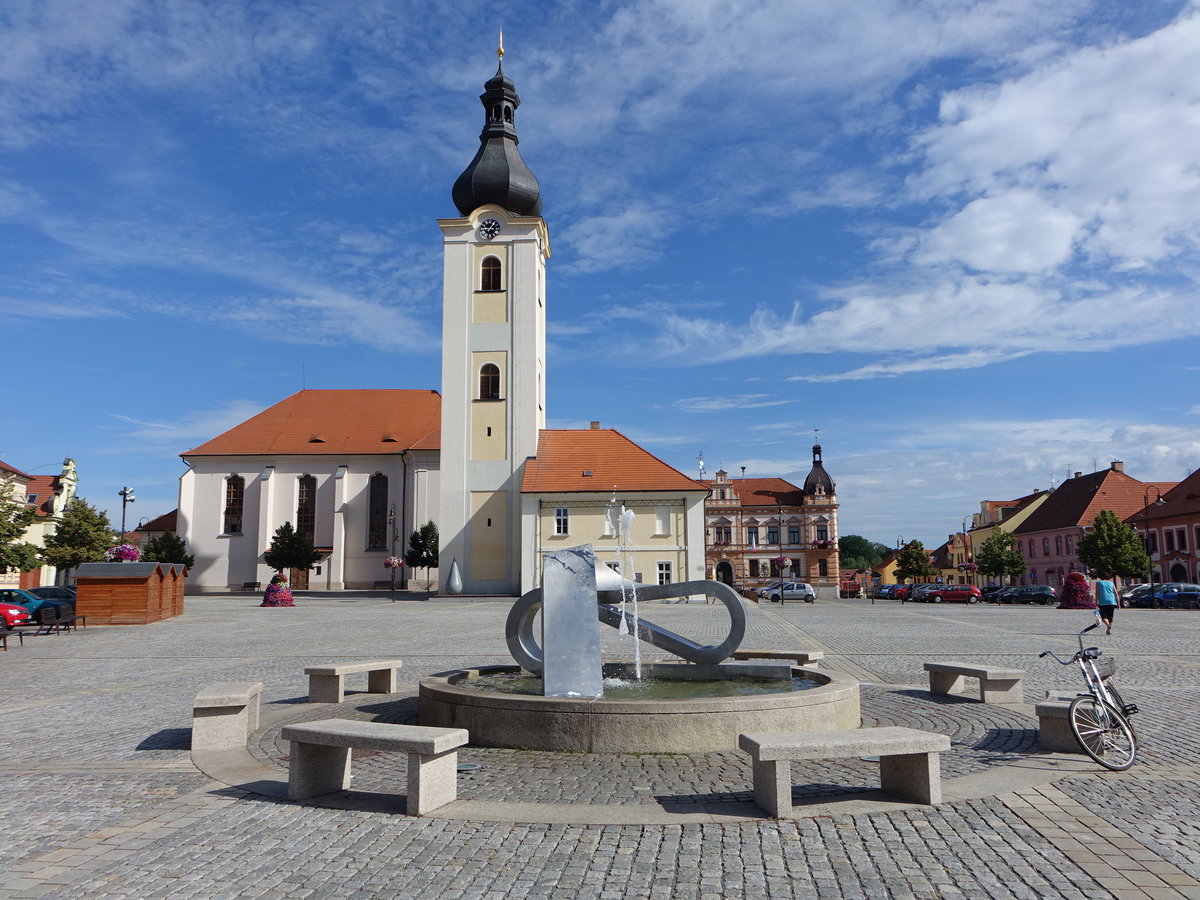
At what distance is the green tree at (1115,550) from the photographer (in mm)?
55312

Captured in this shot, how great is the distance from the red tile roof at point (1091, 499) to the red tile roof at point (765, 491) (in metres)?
22.1

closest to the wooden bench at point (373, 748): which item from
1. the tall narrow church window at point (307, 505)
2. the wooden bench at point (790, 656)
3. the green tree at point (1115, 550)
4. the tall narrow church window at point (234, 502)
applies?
the wooden bench at point (790, 656)

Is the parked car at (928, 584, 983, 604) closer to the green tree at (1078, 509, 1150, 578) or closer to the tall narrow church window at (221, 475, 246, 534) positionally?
the green tree at (1078, 509, 1150, 578)

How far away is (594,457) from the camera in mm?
44906

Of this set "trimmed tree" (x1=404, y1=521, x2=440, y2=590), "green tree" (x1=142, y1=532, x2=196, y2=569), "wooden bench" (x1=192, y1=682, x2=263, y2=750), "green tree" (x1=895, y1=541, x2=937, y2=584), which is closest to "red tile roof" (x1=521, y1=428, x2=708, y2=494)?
"trimmed tree" (x1=404, y1=521, x2=440, y2=590)

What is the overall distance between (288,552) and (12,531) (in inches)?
949

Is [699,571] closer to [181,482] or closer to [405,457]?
[405,457]

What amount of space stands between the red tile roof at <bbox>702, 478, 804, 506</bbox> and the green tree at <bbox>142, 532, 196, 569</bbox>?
1967 inches

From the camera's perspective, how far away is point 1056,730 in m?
7.52

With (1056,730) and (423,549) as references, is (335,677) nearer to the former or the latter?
(1056,730)

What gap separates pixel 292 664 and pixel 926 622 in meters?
19.9

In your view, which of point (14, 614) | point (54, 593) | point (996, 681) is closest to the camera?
point (996, 681)

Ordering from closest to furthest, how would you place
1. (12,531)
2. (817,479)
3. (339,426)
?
(12,531), (339,426), (817,479)

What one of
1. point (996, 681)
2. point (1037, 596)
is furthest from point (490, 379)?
point (996, 681)
